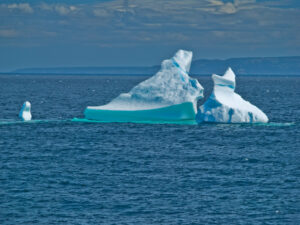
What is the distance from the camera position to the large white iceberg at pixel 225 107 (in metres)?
41.2

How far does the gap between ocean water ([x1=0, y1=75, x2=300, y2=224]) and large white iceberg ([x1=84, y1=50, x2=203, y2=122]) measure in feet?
4.09

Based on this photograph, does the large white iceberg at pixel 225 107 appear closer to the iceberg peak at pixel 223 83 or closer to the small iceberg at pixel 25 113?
the iceberg peak at pixel 223 83

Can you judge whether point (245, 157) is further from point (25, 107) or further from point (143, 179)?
point (25, 107)

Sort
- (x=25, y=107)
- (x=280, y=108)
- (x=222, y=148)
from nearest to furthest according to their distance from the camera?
(x=222, y=148), (x=25, y=107), (x=280, y=108)

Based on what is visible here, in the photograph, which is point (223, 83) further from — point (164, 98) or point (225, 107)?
point (164, 98)

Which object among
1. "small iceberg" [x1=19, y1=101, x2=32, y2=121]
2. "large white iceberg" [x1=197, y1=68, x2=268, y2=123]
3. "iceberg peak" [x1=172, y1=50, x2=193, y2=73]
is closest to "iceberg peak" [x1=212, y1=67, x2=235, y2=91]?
"large white iceberg" [x1=197, y1=68, x2=268, y2=123]

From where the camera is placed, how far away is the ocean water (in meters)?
21.1

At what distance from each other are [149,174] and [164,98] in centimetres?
1505

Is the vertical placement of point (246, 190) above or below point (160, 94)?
below

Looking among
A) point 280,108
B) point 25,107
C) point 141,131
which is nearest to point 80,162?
point 141,131

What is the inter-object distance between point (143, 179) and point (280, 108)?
3951 centimetres

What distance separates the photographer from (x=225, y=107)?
4112 cm

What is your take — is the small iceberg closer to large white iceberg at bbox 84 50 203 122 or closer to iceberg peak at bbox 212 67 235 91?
large white iceberg at bbox 84 50 203 122

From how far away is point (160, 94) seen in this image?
139ft
